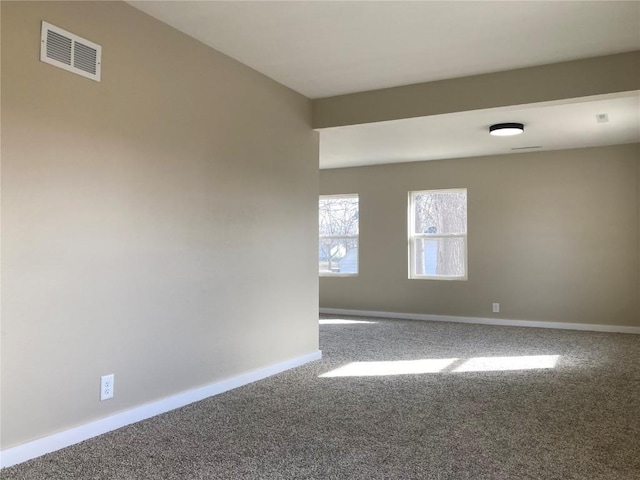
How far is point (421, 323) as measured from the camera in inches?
279

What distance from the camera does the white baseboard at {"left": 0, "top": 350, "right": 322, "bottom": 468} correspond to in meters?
2.45

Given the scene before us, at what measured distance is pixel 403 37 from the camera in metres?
3.44

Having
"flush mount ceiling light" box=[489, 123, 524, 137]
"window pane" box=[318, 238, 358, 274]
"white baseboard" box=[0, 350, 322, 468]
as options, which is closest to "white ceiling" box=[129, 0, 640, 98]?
"flush mount ceiling light" box=[489, 123, 524, 137]

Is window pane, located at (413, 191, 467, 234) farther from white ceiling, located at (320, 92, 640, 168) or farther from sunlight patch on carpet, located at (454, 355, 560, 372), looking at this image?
sunlight patch on carpet, located at (454, 355, 560, 372)

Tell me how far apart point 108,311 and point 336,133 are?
3.29 meters

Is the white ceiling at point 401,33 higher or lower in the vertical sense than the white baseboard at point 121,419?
higher

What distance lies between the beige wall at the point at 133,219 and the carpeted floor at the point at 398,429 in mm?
329

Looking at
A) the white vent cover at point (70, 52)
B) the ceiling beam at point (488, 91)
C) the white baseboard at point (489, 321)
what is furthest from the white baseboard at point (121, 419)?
the white baseboard at point (489, 321)

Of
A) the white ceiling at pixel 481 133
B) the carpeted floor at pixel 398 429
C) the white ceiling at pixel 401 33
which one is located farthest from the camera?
the white ceiling at pixel 481 133

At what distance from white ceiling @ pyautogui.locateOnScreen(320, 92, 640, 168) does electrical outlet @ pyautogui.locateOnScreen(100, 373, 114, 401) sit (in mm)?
2951

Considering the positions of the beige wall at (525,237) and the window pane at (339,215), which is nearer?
the beige wall at (525,237)

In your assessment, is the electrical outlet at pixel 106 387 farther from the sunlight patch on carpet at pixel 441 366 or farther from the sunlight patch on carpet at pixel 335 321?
the sunlight patch on carpet at pixel 335 321

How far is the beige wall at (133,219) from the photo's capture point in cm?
247

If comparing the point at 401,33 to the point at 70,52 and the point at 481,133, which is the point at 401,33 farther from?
the point at 481,133
